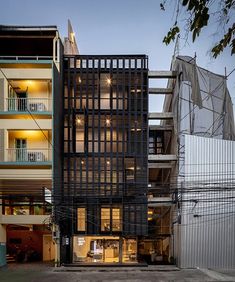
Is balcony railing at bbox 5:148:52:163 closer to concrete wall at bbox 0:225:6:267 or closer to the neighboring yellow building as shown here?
the neighboring yellow building

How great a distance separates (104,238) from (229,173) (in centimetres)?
1050

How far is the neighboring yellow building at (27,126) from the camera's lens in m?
24.8

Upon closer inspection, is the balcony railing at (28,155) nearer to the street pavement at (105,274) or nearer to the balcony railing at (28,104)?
the balcony railing at (28,104)

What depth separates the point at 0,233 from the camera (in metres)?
25.5

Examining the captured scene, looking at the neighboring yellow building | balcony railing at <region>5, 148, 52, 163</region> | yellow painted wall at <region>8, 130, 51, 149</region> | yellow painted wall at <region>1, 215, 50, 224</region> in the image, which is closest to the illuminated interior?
the neighboring yellow building

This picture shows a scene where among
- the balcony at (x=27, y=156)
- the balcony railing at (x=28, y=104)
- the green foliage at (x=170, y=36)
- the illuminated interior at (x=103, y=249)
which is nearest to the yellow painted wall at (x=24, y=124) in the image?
the balcony railing at (x=28, y=104)

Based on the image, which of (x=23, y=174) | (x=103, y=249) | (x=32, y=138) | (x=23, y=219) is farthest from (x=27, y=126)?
(x=103, y=249)

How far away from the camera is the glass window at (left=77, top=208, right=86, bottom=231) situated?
2780cm

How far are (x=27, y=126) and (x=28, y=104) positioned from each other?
2093 mm

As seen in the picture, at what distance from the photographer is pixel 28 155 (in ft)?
84.2

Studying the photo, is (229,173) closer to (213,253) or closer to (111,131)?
(213,253)

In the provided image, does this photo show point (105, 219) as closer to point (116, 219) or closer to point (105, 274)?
point (116, 219)

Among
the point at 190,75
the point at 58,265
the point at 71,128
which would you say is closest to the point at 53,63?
the point at 71,128

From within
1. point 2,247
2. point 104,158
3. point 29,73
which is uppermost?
point 29,73
